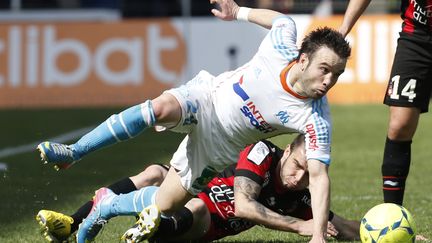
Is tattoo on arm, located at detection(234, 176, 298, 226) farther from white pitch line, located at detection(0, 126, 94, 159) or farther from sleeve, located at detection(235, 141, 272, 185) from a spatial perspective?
white pitch line, located at detection(0, 126, 94, 159)

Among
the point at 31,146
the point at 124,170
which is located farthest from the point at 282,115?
the point at 31,146

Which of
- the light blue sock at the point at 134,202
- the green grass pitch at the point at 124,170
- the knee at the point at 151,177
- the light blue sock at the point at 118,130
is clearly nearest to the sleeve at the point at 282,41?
the light blue sock at the point at 118,130

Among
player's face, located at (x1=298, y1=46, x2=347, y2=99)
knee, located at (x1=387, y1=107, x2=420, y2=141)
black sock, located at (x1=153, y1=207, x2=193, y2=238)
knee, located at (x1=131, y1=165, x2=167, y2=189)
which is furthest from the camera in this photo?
knee, located at (x1=131, y1=165, x2=167, y2=189)

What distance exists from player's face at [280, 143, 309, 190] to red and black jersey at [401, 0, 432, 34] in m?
1.23

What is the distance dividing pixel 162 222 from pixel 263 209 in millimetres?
659

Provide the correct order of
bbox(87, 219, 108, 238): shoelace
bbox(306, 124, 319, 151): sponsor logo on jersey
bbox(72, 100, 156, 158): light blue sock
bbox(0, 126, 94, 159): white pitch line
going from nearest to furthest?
bbox(72, 100, 156, 158): light blue sock, bbox(306, 124, 319, 151): sponsor logo on jersey, bbox(87, 219, 108, 238): shoelace, bbox(0, 126, 94, 159): white pitch line

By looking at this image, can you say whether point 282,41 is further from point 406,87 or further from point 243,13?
point 406,87

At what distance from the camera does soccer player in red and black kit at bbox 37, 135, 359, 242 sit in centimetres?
675

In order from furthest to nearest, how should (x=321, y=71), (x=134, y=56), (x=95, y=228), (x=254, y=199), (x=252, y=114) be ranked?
(x=134, y=56) < (x=254, y=199) < (x=95, y=228) < (x=252, y=114) < (x=321, y=71)

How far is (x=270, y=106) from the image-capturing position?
6332 millimetres

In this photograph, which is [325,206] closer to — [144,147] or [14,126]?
[144,147]

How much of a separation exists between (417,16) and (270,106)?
4.91 ft

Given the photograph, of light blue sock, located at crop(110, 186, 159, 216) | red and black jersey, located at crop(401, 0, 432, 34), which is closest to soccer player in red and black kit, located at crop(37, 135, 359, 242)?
light blue sock, located at crop(110, 186, 159, 216)

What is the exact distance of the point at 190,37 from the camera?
19625 millimetres
